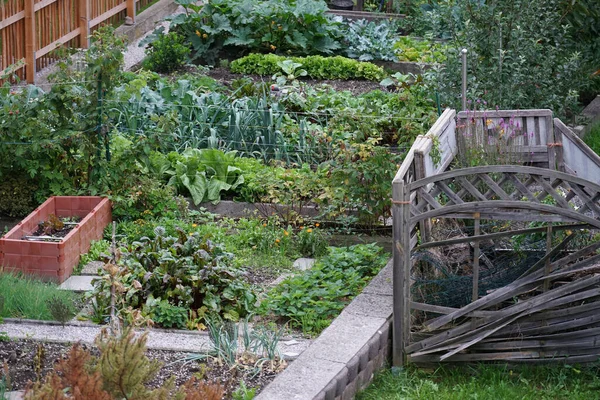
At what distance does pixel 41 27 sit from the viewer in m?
13.9

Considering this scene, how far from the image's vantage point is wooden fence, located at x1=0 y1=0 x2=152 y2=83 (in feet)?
42.6

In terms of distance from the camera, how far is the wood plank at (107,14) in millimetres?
15613

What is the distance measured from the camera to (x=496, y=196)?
7215 mm

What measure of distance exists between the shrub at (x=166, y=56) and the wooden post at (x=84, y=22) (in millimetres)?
938

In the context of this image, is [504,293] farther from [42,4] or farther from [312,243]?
[42,4]

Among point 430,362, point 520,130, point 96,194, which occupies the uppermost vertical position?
point 520,130

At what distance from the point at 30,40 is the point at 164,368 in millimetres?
8020

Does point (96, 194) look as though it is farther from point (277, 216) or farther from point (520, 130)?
point (520, 130)

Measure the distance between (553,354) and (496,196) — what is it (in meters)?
1.14

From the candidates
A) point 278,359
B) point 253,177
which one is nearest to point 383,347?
point 278,359

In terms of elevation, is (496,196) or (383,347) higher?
(496,196)

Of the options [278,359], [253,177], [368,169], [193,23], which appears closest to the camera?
[278,359]

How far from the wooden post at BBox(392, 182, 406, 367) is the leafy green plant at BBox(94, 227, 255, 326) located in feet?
3.85

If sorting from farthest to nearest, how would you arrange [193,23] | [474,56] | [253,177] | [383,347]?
1. [193,23]
2. [474,56]
3. [253,177]
4. [383,347]
